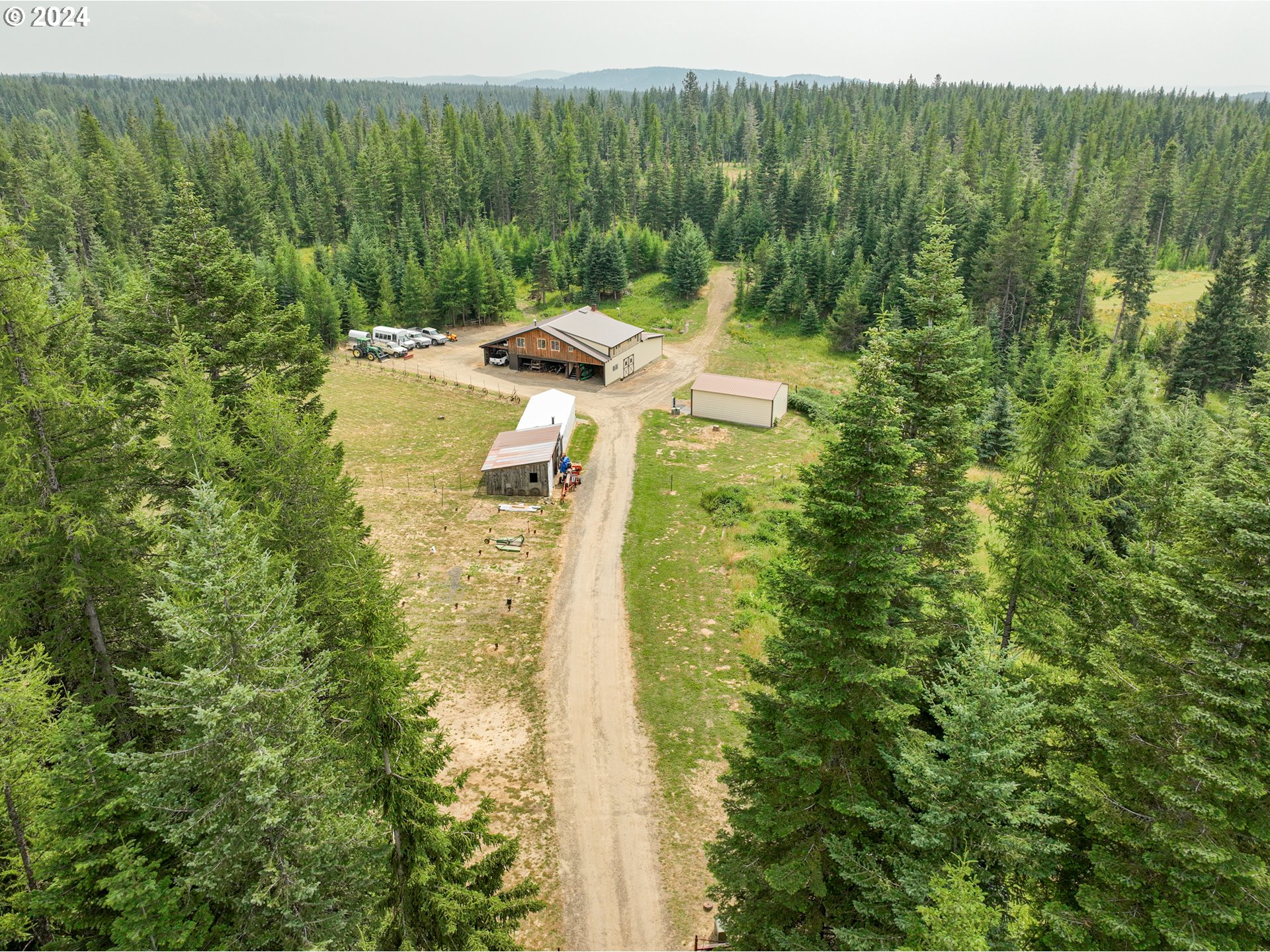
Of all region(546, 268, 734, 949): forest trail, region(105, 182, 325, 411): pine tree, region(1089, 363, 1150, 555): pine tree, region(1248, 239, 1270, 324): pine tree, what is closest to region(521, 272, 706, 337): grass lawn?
region(546, 268, 734, 949): forest trail

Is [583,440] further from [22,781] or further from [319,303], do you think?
[22,781]

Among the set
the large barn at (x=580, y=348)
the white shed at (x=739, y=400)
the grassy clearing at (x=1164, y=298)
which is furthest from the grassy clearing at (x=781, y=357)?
the grassy clearing at (x=1164, y=298)

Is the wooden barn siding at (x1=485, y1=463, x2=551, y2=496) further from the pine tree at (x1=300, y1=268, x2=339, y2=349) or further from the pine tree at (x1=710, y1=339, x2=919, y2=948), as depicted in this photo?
the pine tree at (x1=300, y1=268, x2=339, y2=349)

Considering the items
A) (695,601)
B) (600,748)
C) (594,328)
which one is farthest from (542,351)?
(600,748)

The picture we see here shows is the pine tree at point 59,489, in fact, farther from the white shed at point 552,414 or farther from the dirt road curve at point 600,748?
the white shed at point 552,414

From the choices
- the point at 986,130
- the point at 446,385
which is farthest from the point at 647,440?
the point at 986,130

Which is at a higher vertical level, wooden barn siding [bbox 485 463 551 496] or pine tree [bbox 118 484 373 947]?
pine tree [bbox 118 484 373 947]
